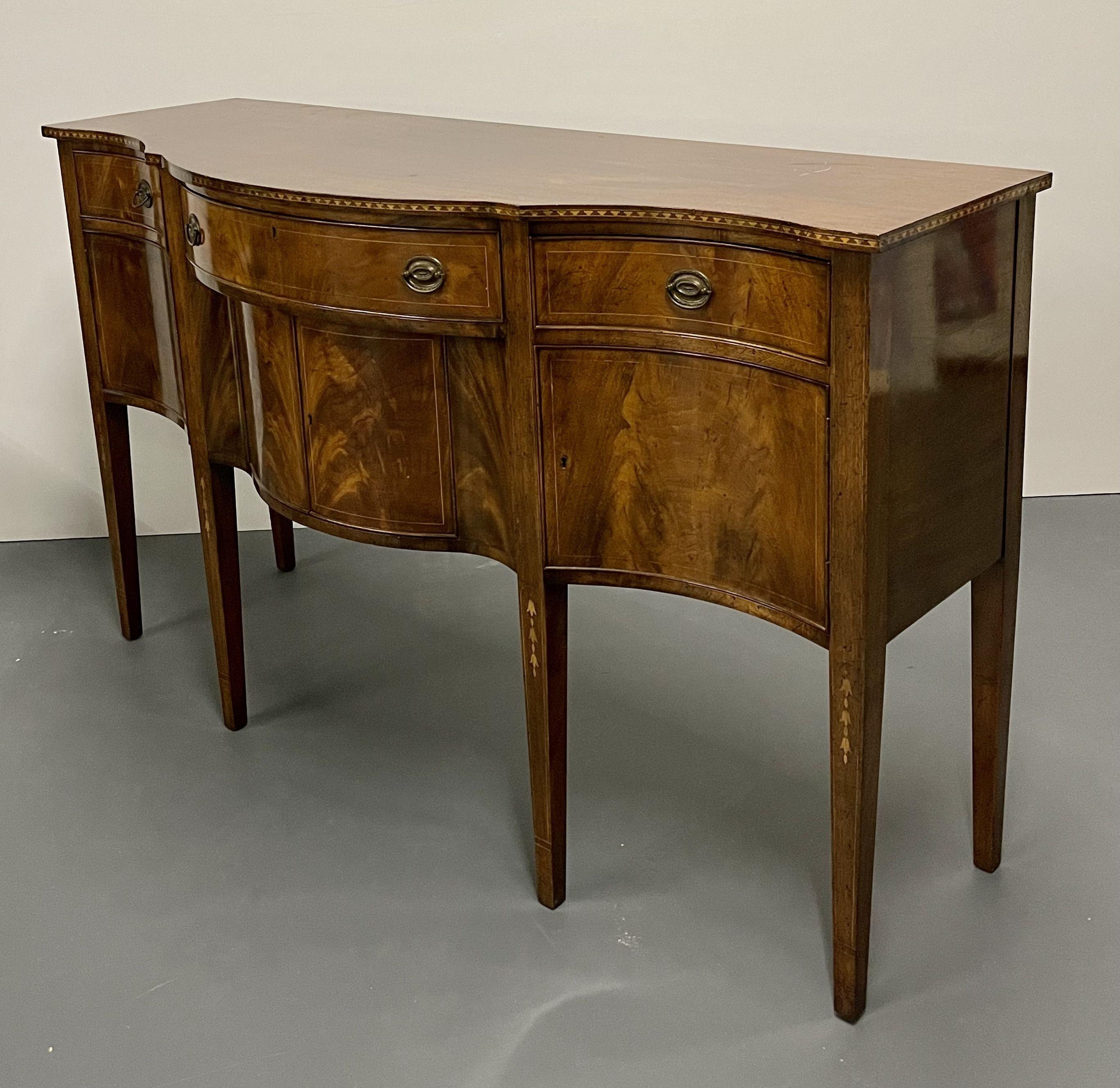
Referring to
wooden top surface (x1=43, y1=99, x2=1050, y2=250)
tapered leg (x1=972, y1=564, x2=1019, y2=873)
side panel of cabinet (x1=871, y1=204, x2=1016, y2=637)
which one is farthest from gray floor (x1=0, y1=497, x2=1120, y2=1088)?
wooden top surface (x1=43, y1=99, x2=1050, y2=250)

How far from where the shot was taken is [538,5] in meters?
3.69

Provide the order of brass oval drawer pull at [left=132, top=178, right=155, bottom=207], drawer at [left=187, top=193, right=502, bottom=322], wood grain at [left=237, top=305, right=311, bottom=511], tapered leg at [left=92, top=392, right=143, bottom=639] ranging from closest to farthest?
drawer at [left=187, top=193, right=502, bottom=322]
wood grain at [left=237, top=305, right=311, bottom=511]
brass oval drawer pull at [left=132, top=178, right=155, bottom=207]
tapered leg at [left=92, top=392, right=143, bottom=639]

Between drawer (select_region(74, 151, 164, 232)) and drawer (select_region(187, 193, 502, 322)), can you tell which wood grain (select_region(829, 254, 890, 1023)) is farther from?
drawer (select_region(74, 151, 164, 232))

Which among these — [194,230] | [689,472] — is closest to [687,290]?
[689,472]

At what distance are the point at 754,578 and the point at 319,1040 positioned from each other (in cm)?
89

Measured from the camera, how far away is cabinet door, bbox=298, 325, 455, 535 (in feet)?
7.27

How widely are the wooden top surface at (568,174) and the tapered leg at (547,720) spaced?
57 centimetres

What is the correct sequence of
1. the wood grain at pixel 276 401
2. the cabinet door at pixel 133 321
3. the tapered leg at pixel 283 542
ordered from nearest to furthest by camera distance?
the wood grain at pixel 276 401 → the cabinet door at pixel 133 321 → the tapered leg at pixel 283 542

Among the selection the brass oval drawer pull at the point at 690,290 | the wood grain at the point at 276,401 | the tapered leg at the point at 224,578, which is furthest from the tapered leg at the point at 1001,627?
the tapered leg at the point at 224,578

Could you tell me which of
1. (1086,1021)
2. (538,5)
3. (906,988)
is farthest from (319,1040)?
(538,5)

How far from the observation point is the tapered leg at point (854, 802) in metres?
1.92

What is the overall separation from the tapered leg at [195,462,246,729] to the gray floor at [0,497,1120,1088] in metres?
0.09

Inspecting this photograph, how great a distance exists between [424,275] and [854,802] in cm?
93

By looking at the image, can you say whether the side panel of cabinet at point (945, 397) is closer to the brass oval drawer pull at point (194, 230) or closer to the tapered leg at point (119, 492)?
the brass oval drawer pull at point (194, 230)
